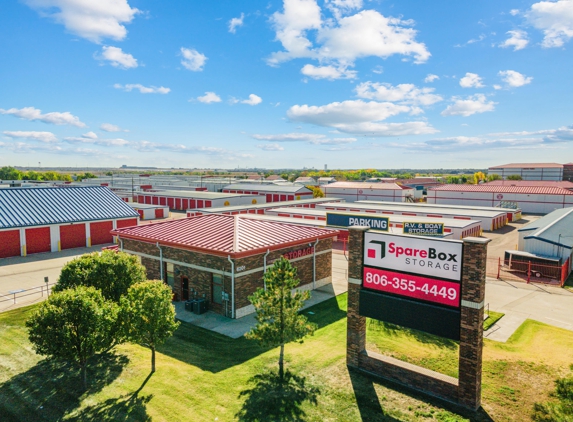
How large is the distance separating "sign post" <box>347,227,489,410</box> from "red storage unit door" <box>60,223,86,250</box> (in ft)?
127

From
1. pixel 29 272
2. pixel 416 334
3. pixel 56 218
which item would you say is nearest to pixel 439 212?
pixel 416 334

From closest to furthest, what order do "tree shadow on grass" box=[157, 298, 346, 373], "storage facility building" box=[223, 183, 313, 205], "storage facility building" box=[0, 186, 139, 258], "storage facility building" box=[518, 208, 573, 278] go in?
"tree shadow on grass" box=[157, 298, 346, 373] → "storage facility building" box=[518, 208, 573, 278] → "storage facility building" box=[0, 186, 139, 258] → "storage facility building" box=[223, 183, 313, 205]

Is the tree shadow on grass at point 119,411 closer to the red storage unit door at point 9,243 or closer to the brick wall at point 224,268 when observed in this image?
the brick wall at point 224,268

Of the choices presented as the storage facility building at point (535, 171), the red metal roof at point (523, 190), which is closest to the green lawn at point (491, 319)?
the red metal roof at point (523, 190)

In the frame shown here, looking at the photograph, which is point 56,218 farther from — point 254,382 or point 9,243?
point 254,382

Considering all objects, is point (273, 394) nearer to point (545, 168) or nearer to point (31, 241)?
point (31, 241)

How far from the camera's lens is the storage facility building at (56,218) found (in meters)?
39.1

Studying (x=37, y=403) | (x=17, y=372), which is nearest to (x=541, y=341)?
(x=37, y=403)

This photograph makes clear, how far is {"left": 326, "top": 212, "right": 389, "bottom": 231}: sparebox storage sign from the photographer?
124ft

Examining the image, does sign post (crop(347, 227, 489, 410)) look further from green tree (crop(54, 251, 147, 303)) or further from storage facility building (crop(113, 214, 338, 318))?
green tree (crop(54, 251, 147, 303))

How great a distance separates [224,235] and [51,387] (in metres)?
12.3

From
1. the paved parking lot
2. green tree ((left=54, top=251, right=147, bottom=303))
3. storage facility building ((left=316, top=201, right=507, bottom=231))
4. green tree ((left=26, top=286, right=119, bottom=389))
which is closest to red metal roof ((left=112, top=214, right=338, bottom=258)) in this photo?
green tree ((left=54, top=251, right=147, bottom=303))

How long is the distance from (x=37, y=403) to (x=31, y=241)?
32663 millimetres

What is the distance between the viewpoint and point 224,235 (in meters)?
24.3
